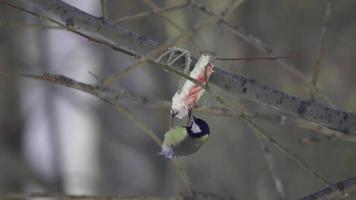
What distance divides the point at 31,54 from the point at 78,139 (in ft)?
7.71

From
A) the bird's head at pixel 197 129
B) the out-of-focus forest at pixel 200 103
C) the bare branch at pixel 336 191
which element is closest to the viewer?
the bird's head at pixel 197 129

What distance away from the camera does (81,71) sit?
6230mm

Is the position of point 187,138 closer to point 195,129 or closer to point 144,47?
point 195,129

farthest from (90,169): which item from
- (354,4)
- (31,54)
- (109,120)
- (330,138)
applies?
(330,138)

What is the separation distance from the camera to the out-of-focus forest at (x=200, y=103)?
2760mm

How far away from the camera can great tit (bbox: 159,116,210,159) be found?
1103 millimetres

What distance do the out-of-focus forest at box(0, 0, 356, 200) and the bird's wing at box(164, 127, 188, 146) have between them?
0.25 meters

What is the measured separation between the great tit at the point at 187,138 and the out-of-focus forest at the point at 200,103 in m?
0.25

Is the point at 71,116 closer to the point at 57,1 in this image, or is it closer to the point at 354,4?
the point at 354,4

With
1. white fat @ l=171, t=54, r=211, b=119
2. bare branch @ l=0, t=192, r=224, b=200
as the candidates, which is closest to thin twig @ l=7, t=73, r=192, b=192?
bare branch @ l=0, t=192, r=224, b=200

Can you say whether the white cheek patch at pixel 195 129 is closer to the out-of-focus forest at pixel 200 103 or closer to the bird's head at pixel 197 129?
the bird's head at pixel 197 129

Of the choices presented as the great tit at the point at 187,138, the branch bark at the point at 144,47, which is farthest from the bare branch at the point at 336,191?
the great tit at the point at 187,138

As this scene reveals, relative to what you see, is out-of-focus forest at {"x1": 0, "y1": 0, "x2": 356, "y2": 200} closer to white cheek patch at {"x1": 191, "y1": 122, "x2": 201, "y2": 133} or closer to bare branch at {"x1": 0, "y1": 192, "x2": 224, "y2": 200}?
bare branch at {"x1": 0, "y1": 192, "x2": 224, "y2": 200}

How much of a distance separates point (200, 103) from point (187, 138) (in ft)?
1.04
